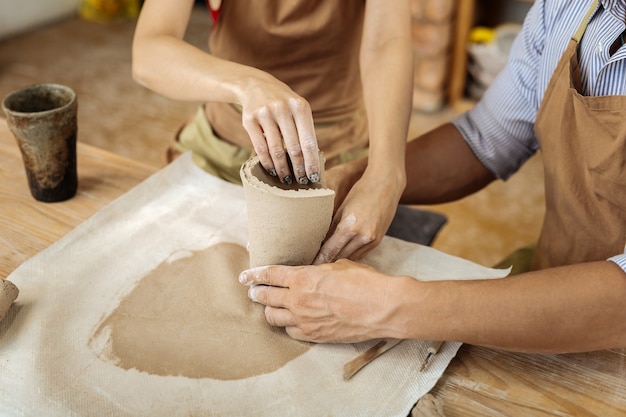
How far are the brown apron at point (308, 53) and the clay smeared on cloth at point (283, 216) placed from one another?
21.1 inches

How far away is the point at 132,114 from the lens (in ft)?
11.7

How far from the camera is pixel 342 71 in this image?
5.42ft

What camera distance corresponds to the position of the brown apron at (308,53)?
5.01 ft

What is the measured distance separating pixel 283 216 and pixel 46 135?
0.57 m

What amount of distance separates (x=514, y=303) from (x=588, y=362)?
0.58 feet

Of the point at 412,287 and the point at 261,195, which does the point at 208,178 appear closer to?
the point at 261,195

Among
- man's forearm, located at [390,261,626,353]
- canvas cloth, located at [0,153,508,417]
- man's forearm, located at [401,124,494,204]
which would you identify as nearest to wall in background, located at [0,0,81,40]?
canvas cloth, located at [0,153,508,417]

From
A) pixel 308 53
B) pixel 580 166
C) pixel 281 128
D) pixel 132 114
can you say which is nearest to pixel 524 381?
pixel 580 166

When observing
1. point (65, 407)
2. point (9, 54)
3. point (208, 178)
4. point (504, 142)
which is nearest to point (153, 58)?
point (208, 178)

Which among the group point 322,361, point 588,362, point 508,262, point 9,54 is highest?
point 588,362

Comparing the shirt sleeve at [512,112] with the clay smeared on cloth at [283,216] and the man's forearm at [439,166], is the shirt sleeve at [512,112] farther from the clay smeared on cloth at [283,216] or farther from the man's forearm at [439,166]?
the clay smeared on cloth at [283,216]

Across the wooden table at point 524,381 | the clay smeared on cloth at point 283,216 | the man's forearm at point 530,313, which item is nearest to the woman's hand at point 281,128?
the clay smeared on cloth at point 283,216

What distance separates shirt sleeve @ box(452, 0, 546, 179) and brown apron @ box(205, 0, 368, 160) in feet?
0.98

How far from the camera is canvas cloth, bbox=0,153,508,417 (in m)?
0.94
